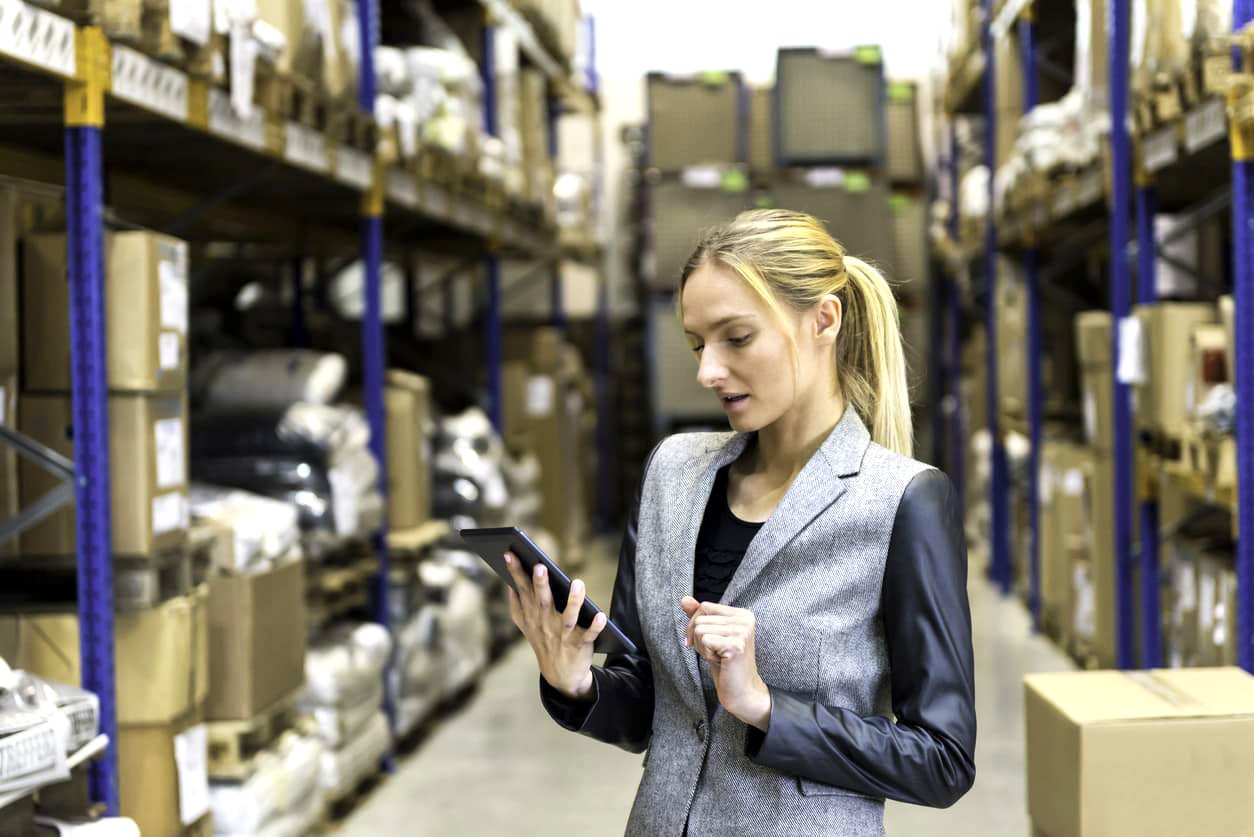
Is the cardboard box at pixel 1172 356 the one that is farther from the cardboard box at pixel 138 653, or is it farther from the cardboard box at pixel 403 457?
the cardboard box at pixel 138 653

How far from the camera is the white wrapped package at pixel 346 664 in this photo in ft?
15.6

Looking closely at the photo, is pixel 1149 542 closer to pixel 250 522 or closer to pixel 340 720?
pixel 340 720

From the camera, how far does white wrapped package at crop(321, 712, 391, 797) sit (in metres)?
4.75

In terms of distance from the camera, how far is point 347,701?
4.89 meters

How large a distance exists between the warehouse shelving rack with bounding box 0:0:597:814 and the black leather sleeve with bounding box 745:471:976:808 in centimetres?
195

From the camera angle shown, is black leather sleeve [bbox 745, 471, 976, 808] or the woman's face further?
the woman's face

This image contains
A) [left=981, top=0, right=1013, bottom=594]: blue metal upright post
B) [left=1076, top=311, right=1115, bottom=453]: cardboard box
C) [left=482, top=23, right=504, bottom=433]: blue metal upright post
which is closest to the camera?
[left=1076, top=311, right=1115, bottom=453]: cardboard box

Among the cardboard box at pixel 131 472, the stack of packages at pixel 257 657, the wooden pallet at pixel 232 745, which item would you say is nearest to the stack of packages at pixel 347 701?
the stack of packages at pixel 257 657

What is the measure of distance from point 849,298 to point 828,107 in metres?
8.83

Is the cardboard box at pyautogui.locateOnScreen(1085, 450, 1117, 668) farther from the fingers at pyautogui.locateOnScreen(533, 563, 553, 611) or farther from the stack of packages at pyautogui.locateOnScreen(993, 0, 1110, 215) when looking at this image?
the fingers at pyautogui.locateOnScreen(533, 563, 553, 611)

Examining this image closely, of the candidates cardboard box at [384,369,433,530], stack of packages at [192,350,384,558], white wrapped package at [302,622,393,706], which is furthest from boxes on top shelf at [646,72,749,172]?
white wrapped package at [302,622,393,706]

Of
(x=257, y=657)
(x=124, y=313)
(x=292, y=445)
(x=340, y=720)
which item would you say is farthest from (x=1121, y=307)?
(x=124, y=313)

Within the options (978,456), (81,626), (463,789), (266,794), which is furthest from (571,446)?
(81,626)

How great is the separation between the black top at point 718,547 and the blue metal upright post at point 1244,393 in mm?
2406
